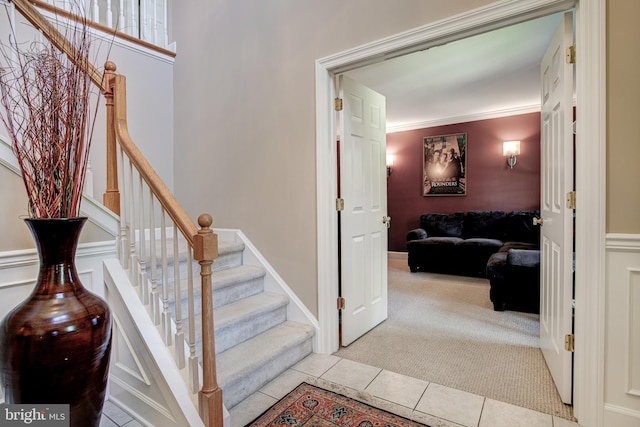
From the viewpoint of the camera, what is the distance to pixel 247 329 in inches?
87.1

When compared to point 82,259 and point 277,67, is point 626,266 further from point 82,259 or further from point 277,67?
point 82,259

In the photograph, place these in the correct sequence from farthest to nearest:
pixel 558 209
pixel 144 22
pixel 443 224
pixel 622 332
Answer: pixel 443 224 < pixel 144 22 < pixel 558 209 < pixel 622 332

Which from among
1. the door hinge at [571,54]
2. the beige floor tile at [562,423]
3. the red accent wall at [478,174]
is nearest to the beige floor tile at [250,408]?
the beige floor tile at [562,423]

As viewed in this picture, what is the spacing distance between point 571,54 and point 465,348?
2.03 meters

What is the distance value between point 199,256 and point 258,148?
1.53 metres

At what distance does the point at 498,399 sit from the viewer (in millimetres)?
1866

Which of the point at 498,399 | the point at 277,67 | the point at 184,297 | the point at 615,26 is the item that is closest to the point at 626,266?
the point at 498,399

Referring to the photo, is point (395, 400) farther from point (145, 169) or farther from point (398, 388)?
point (145, 169)

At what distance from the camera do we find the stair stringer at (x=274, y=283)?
2.48 m

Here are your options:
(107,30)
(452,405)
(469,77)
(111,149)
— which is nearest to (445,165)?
(469,77)

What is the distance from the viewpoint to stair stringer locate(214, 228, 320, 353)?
2.48 m

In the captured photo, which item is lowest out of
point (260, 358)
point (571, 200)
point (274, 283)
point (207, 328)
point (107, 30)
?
point (260, 358)

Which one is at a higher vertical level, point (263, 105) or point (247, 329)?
point (263, 105)

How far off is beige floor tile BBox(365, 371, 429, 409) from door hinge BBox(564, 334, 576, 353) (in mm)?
783
